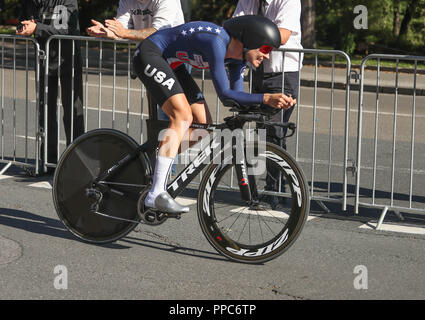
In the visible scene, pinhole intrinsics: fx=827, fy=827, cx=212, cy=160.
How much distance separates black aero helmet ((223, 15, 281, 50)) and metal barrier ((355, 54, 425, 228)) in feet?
5.94

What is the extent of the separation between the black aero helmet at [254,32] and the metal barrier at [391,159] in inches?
71.3

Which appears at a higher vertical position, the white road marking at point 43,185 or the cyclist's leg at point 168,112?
the cyclist's leg at point 168,112

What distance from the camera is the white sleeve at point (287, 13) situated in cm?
682

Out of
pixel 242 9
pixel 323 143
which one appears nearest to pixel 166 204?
pixel 242 9

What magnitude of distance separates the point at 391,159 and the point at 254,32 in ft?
16.9

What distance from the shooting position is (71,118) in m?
8.06

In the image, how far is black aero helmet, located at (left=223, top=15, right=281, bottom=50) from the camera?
5.14m

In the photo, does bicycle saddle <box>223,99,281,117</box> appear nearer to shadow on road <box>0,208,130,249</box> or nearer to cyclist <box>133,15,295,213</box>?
cyclist <box>133,15,295,213</box>

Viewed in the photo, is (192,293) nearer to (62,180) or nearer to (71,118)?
(62,180)

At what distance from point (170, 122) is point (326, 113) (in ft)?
29.5

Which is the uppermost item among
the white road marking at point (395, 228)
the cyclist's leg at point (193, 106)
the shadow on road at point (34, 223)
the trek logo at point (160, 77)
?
the trek logo at point (160, 77)

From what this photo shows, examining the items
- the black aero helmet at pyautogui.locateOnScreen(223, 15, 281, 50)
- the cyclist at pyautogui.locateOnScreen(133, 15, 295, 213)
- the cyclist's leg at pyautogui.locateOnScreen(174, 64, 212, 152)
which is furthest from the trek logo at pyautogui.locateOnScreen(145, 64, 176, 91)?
the black aero helmet at pyautogui.locateOnScreen(223, 15, 281, 50)

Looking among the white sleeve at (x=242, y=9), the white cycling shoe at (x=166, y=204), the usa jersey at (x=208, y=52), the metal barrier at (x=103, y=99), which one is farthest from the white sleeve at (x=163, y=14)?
the white cycling shoe at (x=166, y=204)

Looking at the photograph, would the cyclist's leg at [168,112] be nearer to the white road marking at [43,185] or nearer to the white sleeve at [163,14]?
the white sleeve at [163,14]
